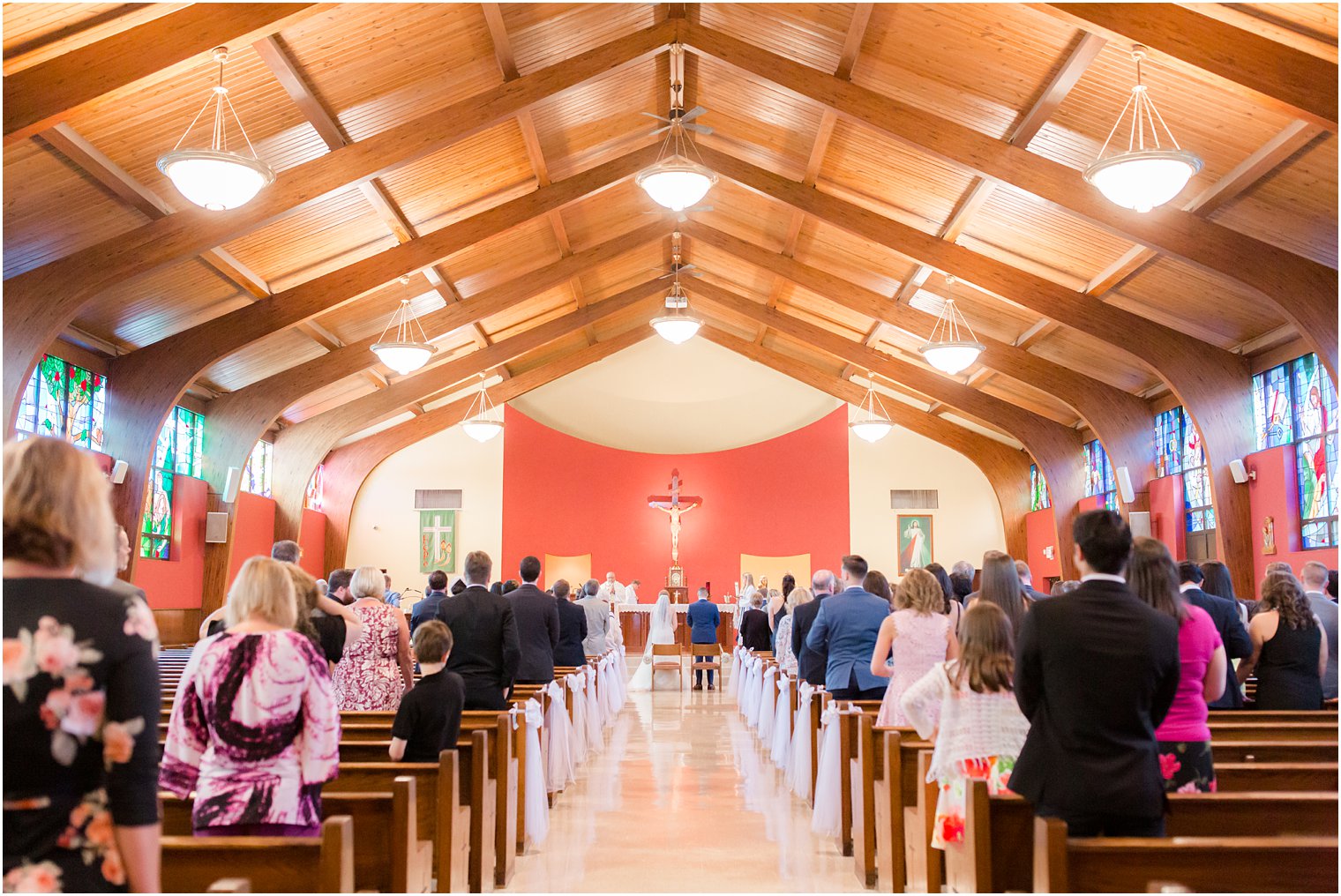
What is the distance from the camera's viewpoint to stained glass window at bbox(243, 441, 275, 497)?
1438 cm

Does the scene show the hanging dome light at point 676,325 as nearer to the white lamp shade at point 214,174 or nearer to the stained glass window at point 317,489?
the white lamp shade at point 214,174

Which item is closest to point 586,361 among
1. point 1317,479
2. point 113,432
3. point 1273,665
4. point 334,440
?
point 334,440

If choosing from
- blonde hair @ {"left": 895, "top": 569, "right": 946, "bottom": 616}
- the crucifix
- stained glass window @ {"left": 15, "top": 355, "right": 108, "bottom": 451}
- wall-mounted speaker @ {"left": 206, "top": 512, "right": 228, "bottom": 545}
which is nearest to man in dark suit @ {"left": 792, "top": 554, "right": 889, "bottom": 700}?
blonde hair @ {"left": 895, "top": 569, "right": 946, "bottom": 616}

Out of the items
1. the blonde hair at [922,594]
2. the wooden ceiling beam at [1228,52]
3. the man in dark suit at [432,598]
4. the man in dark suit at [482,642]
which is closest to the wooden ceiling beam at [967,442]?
the wooden ceiling beam at [1228,52]

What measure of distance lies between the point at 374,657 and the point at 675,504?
1251 centimetres

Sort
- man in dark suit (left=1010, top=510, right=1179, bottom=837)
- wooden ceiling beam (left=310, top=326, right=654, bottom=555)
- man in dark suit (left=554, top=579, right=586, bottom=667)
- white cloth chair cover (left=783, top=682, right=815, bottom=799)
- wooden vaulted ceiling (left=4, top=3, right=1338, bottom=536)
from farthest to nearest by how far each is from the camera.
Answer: wooden ceiling beam (left=310, top=326, right=654, bottom=555) → man in dark suit (left=554, top=579, right=586, bottom=667) → wooden vaulted ceiling (left=4, top=3, right=1338, bottom=536) → white cloth chair cover (left=783, top=682, right=815, bottom=799) → man in dark suit (left=1010, top=510, right=1179, bottom=837)

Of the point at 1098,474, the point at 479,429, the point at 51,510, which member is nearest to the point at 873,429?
the point at 1098,474

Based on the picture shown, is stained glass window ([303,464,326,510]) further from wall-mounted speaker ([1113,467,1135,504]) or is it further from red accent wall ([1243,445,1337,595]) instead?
red accent wall ([1243,445,1337,595])

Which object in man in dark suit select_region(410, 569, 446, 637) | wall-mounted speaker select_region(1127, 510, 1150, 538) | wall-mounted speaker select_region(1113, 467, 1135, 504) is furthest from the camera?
wall-mounted speaker select_region(1113, 467, 1135, 504)

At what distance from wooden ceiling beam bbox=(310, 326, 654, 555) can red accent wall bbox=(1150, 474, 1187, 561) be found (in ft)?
26.2

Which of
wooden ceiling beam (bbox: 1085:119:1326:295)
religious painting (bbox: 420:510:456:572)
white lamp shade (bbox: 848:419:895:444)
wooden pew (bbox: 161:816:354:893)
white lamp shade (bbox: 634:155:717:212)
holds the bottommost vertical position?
wooden pew (bbox: 161:816:354:893)

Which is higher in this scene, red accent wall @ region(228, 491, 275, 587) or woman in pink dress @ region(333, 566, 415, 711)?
red accent wall @ region(228, 491, 275, 587)

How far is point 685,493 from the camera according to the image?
1811cm

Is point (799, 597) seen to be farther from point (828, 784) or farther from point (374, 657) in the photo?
point (374, 657)
